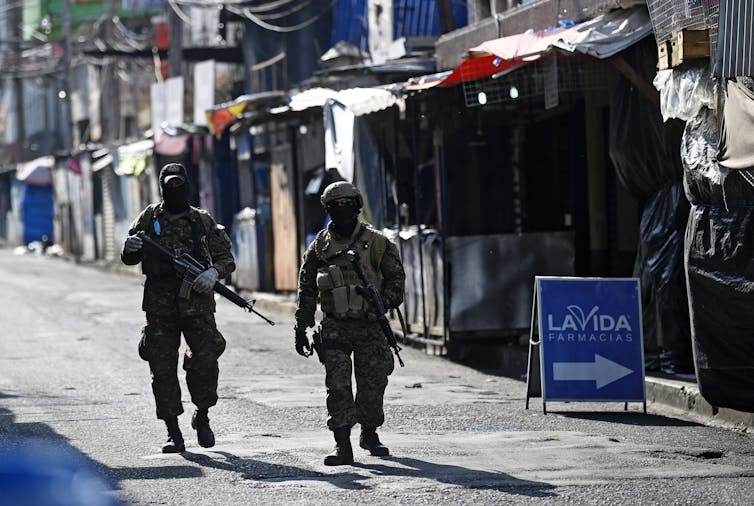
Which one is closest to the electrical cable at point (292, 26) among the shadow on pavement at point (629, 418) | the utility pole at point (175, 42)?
the utility pole at point (175, 42)

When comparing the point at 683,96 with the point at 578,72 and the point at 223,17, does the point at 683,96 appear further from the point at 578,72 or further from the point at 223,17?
the point at 223,17

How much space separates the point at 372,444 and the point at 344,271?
103cm

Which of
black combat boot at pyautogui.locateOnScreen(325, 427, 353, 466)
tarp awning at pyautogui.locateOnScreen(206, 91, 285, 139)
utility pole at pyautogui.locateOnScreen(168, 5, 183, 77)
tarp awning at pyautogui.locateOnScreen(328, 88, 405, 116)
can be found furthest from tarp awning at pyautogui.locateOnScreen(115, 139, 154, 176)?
black combat boot at pyautogui.locateOnScreen(325, 427, 353, 466)

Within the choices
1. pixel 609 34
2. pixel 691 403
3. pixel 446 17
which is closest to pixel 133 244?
pixel 691 403

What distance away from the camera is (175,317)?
9.62 m

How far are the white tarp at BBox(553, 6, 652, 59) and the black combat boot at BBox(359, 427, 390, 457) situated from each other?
4.31 metres

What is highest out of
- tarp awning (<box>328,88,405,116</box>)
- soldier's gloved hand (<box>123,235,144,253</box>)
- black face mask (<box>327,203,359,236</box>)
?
tarp awning (<box>328,88,405,116</box>)

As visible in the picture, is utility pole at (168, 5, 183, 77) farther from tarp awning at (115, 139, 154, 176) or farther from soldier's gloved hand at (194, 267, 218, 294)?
soldier's gloved hand at (194, 267, 218, 294)

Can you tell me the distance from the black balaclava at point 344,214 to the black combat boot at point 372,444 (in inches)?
46.5

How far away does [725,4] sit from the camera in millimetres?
9570

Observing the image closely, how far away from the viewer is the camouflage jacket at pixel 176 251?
9594 millimetres

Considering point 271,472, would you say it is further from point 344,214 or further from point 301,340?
point 344,214

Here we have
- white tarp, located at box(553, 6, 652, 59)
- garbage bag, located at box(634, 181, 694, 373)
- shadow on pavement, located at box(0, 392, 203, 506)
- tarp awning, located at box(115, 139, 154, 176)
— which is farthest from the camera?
tarp awning, located at box(115, 139, 154, 176)

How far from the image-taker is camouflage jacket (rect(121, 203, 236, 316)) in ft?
31.5
